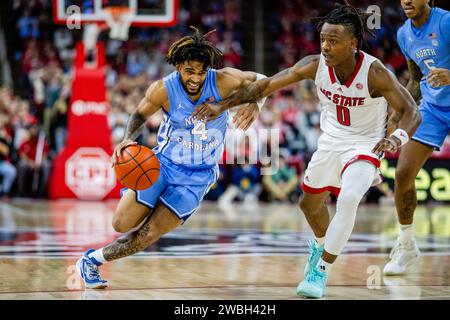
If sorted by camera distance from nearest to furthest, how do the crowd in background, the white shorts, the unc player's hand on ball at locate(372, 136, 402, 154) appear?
the unc player's hand on ball at locate(372, 136, 402, 154), the white shorts, the crowd in background

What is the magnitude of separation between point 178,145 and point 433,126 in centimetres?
A: 218

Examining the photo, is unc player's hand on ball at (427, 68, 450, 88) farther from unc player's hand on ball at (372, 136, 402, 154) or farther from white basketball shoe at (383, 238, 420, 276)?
white basketball shoe at (383, 238, 420, 276)

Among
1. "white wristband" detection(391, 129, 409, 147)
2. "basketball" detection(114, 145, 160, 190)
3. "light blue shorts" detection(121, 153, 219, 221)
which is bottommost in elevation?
"light blue shorts" detection(121, 153, 219, 221)

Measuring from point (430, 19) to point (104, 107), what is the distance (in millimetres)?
8922

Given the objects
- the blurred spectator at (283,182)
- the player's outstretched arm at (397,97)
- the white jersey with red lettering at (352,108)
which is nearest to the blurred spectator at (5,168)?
the blurred spectator at (283,182)

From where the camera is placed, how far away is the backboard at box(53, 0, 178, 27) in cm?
1308

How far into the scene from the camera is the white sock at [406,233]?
6.63 m

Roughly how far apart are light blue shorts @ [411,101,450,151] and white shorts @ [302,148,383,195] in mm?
1205

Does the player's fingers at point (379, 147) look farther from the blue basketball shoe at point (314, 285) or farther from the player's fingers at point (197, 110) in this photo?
the player's fingers at point (197, 110)

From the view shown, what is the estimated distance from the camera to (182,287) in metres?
5.57

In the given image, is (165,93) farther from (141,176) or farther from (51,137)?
(51,137)

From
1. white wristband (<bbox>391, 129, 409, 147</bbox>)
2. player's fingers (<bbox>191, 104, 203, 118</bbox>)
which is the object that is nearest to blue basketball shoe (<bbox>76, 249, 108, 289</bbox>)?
Result: player's fingers (<bbox>191, 104, 203, 118</bbox>)

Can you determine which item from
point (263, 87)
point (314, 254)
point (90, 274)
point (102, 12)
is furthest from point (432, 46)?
point (102, 12)

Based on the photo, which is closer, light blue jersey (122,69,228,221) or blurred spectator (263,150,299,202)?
light blue jersey (122,69,228,221)
